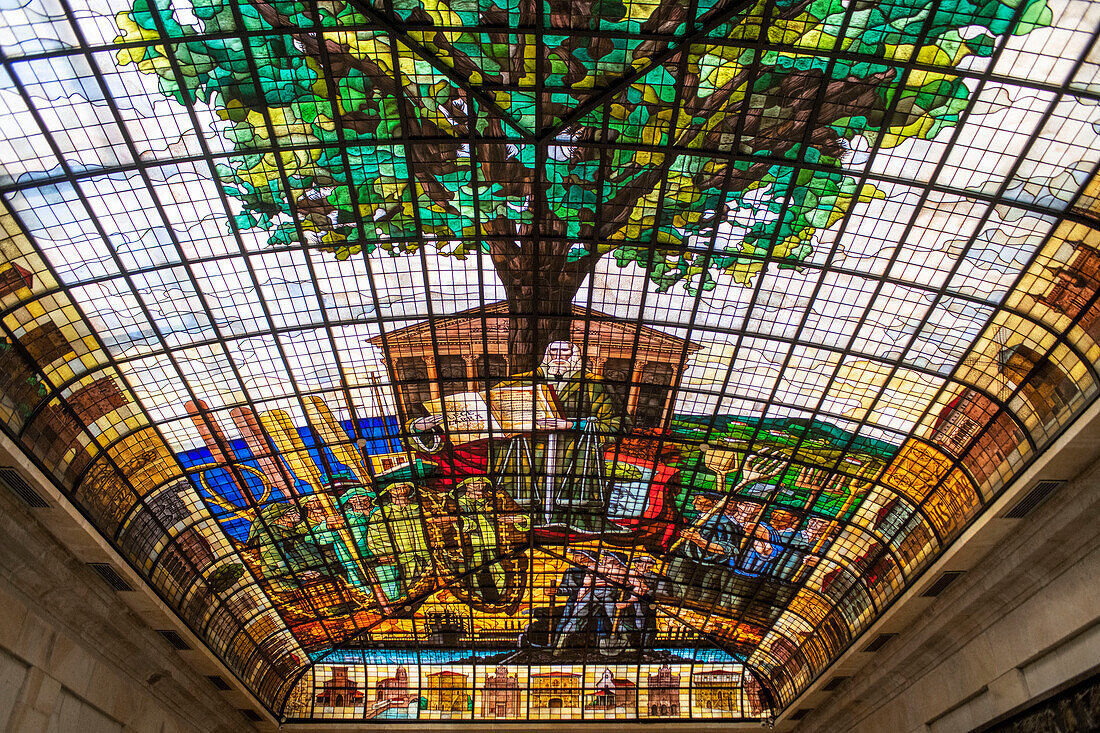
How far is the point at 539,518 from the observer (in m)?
45.8

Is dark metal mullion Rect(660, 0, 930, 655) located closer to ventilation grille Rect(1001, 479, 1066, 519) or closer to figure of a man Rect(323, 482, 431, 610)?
ventilation grille Rect(1001, 479, 1066, 519)

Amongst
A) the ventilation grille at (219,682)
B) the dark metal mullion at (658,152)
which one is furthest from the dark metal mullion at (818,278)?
the ventilation grille at (219,682)

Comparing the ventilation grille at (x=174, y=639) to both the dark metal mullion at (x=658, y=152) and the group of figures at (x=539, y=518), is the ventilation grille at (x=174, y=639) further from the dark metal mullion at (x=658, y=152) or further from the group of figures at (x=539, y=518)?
the dark metal mullion at (x=658, y=152)

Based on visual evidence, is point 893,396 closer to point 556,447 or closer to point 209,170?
point 556,447

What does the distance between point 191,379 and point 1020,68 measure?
29.2 metres

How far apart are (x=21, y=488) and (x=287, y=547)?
17.2 m

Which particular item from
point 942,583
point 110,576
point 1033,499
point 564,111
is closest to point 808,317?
point 1033,499

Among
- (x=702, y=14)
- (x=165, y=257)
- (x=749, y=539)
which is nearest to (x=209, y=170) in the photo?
(x=165, y=257)

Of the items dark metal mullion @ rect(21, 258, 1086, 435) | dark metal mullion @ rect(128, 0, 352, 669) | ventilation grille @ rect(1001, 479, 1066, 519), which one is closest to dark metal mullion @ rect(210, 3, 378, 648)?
dark metal mullion @ rect(128, 0, 352, 669)

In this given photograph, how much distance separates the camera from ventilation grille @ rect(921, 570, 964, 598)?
Result: 34125 mm

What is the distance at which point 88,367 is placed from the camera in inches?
1197

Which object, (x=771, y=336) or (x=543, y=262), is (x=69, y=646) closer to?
(x=543, y=262)

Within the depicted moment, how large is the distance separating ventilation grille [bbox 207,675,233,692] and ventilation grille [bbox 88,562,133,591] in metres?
13.7

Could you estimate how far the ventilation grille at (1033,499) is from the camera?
27734mm
